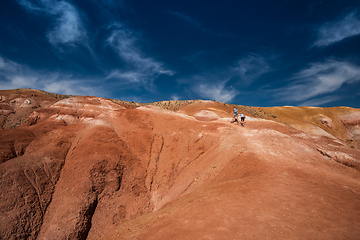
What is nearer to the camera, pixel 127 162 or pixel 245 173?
pixel 245 173

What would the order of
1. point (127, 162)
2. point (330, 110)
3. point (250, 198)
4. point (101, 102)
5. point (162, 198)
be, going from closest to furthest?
point (250, 198)
point (162, 198)
point (127, 162)
point (101, 102)
point (330, 110)

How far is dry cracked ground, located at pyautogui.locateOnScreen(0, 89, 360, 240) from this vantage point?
20.9 feet

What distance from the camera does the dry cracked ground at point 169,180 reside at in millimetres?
6355

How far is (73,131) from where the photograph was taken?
17125mm

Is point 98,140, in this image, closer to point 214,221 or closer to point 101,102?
point 101,102

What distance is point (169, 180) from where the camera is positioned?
14648 mm

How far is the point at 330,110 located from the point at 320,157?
6528cm

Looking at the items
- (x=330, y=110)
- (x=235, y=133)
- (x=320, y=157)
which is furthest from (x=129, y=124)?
(x=330, y=110)

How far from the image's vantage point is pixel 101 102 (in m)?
25.6

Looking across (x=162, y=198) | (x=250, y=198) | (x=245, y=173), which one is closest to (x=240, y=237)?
(x=250, y=198)

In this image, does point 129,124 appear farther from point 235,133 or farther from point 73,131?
point 235,133

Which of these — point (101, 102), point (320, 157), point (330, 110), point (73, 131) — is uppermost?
point (330, 110)

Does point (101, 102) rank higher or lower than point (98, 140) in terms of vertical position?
higher

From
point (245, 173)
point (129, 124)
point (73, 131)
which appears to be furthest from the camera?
point (129, 124)
